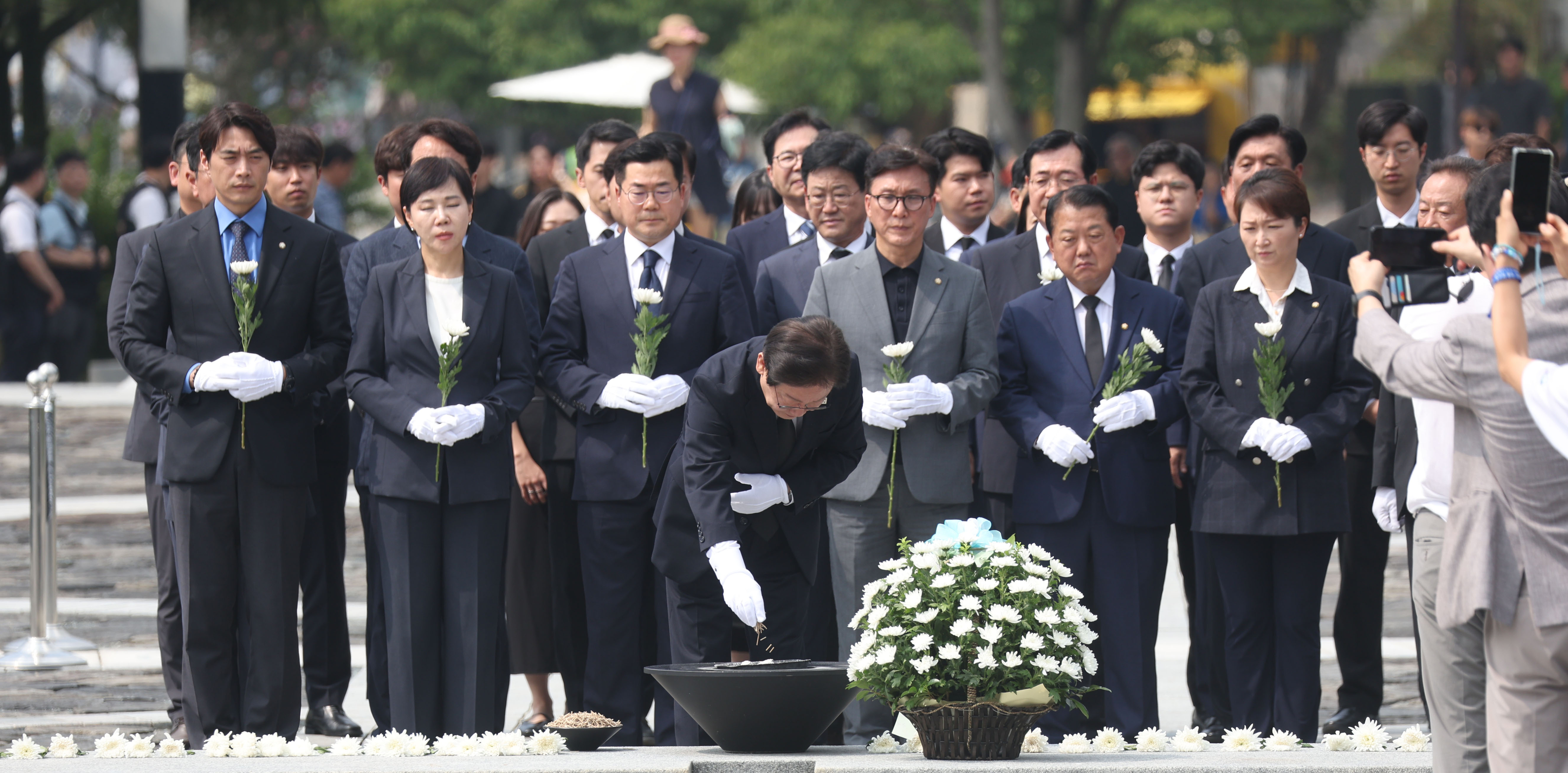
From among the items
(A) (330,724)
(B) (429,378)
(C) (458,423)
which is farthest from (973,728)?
(A) (330,724)

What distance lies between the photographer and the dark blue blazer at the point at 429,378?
6473mm

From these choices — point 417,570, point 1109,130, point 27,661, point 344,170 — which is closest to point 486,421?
point 417,570

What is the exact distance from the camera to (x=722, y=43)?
3625 cm

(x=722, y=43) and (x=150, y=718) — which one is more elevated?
(x=722, y=43)

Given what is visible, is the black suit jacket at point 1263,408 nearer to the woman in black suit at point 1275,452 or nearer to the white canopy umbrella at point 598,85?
the woman in black suit at point 1275,452

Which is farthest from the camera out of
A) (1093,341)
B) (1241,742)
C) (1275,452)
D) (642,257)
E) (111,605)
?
(111,605)

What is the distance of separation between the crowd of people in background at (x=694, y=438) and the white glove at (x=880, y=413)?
0.01 metres

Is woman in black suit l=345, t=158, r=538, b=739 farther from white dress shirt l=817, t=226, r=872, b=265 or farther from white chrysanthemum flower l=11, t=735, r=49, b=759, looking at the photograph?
white dress shirt l=817, t=226, r=872, b=265

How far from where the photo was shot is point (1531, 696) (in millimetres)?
4727

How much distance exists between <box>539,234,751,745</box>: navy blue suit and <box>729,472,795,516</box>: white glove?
3.15 feet

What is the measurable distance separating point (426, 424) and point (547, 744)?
1309 mm

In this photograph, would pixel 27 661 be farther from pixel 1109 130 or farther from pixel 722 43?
pixel 722 43

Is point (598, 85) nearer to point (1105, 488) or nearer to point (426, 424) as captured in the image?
point (1105, 488)

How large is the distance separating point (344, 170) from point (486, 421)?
5368 millimetres
